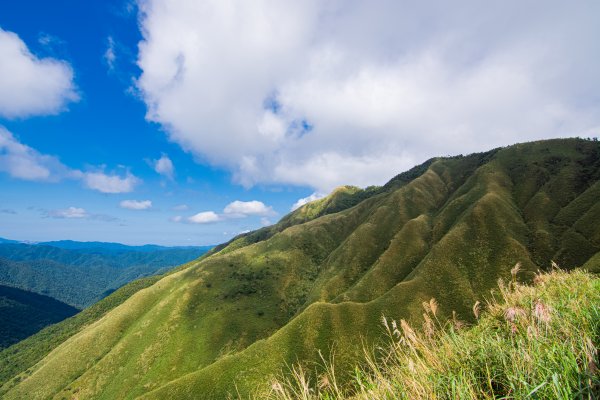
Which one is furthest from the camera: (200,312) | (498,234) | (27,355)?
(27,355)

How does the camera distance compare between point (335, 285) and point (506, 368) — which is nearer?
point (506, 368)

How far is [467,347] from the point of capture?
6.16 m

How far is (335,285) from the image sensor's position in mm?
138875

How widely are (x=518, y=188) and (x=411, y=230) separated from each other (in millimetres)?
64206

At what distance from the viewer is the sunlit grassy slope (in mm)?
84188

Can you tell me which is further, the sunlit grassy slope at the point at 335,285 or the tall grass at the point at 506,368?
the sunlit grassy slope at the point at 335,285

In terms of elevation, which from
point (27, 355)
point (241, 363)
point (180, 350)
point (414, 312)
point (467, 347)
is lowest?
point (27, 355)

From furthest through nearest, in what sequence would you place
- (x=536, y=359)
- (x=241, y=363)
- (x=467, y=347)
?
(x=241, y=363) → (x=467, y=347) → (x=536, y=359)

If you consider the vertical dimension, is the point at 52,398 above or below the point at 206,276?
below

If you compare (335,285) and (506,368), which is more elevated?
(506,368)

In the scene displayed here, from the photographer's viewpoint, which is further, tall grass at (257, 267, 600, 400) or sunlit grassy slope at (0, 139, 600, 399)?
sunlit grassy slope at (0, 139, 600, 399)

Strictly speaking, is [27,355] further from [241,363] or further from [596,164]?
[596,164]

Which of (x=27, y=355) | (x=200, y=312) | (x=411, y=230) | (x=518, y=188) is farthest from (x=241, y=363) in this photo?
(x=27, y=355)

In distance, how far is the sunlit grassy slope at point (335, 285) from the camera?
8419 centimetres
